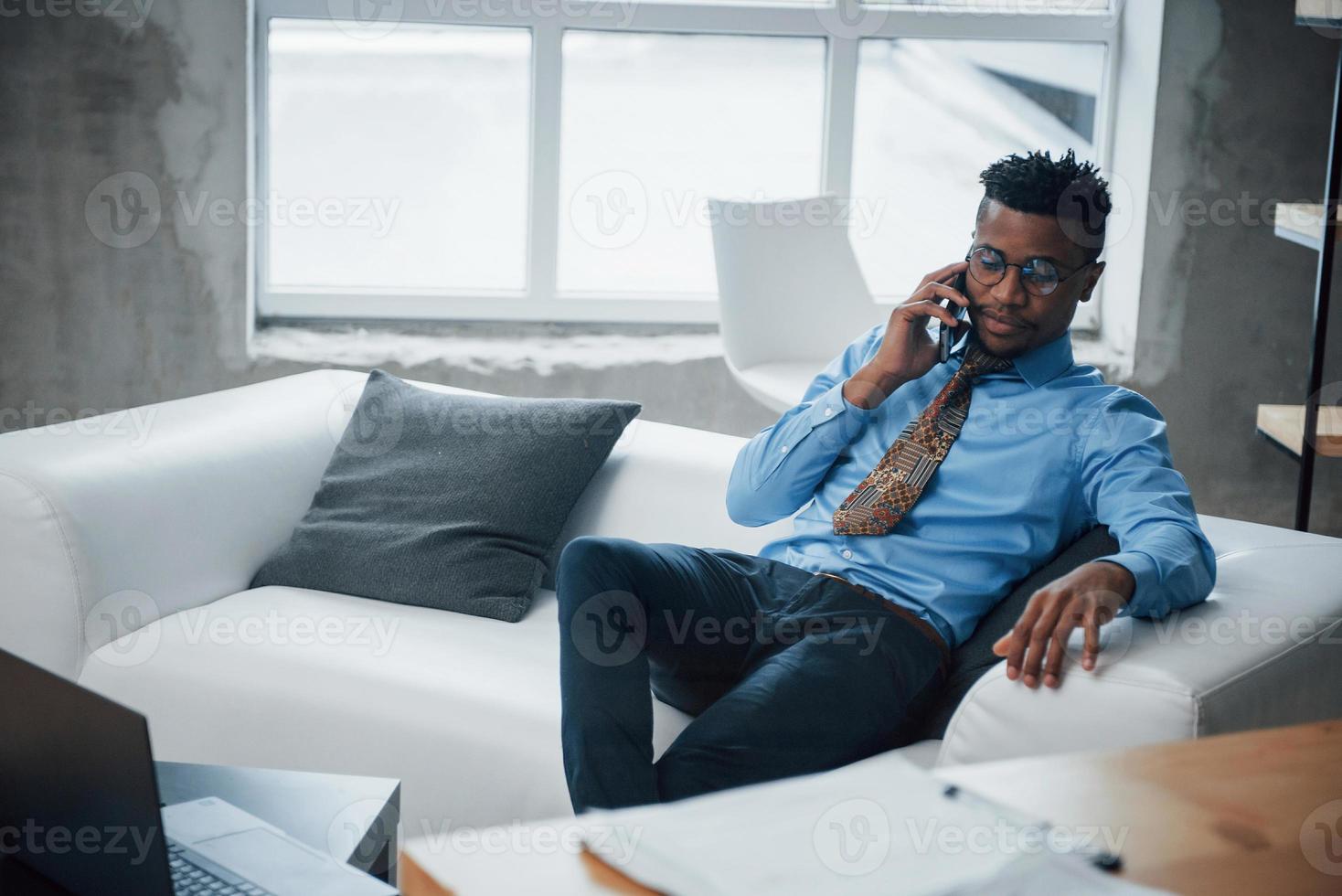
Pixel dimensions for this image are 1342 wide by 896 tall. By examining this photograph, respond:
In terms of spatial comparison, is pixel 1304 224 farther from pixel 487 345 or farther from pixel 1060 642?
pixel 487 345

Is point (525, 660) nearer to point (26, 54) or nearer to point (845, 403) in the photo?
point (845, 403)

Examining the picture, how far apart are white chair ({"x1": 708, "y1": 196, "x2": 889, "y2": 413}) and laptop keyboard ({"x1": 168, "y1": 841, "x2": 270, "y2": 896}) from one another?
6.83ft

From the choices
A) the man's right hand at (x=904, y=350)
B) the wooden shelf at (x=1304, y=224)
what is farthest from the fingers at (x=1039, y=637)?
the wooden shelf at (x=1304, y=224)

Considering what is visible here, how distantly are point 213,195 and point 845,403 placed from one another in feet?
7.43

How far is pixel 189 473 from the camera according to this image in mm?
2035

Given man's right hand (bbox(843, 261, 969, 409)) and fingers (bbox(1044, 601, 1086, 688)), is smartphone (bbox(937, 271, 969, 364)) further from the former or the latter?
fingers (bbox(1044, 601, 1086, 688))

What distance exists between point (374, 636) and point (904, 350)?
86 centimetres

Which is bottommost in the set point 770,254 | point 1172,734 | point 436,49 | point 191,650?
point 191,650

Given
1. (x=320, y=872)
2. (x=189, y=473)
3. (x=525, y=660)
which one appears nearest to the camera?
(x=320, y=872)

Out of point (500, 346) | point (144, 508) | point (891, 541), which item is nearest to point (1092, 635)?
point (891, 541)

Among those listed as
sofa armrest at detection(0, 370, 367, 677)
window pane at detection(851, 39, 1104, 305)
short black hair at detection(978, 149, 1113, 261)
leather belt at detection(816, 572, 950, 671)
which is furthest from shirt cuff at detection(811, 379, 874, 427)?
window pane at detection(851, 39, 1104, 305)

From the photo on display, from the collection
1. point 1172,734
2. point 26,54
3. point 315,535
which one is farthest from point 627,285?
point 1172,734

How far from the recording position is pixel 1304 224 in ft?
8.34

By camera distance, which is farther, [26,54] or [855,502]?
[26,54]
